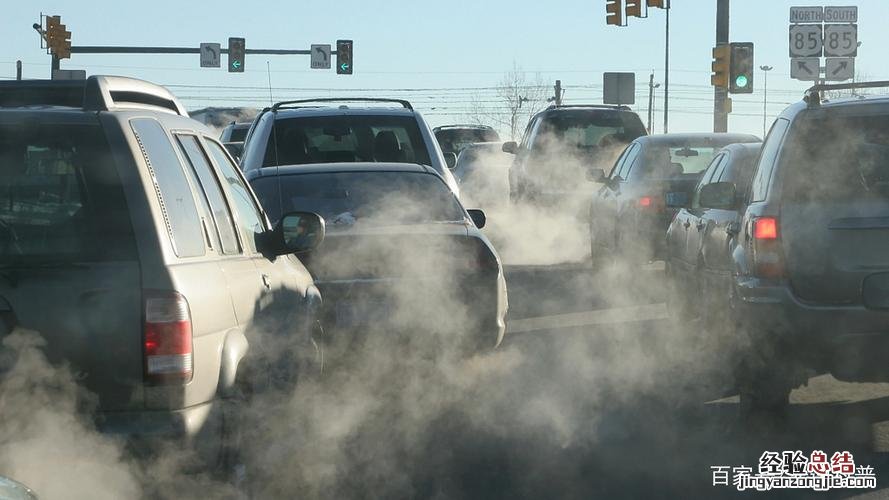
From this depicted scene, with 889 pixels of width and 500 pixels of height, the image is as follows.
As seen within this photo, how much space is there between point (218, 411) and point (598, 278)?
1197 centimetres

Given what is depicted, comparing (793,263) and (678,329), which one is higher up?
(793,263)

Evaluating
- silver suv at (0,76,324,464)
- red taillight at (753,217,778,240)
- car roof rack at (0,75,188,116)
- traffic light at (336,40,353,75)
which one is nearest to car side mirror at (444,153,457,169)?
red taillight at (753,217,778,240)

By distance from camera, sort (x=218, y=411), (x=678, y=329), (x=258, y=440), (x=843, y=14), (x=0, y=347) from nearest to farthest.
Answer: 1. (x=0, y=347)
2. (x=218, y=411)
3. (x=258, y=440)
4. (x=678, y=329)
5. (x=843, y=14)

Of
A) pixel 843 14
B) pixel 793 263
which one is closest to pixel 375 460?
pixel 793 263

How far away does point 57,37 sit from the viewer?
38500 mm

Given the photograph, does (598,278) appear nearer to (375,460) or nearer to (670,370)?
(670,370)

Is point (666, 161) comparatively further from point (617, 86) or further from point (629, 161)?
point (617, 86)

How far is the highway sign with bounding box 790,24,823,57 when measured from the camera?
25594mm

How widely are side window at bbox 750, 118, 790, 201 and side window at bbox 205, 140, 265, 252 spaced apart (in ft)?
7.99

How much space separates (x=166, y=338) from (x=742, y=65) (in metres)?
23.2

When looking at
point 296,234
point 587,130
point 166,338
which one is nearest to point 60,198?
point 166,338

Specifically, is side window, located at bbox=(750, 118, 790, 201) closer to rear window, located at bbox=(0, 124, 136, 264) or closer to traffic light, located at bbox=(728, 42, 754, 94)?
rear window, located at bbox=(0, 124, 136, 264)

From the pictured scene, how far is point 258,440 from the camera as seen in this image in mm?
5562

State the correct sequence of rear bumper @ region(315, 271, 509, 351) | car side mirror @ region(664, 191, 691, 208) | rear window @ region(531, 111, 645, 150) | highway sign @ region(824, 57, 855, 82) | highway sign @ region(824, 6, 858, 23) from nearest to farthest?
rear bumper @ region(315, 271, 509, 351), car side mirror @ region(664, 191, 691, 208), rear window @ region(531, 111, 645, 150), highway sign @ region(824, 57, 855, 82), highway sign @ region(824, 6, 858, 23)
